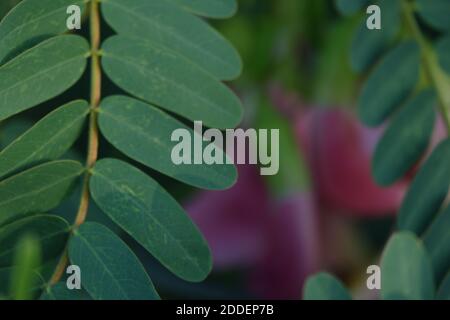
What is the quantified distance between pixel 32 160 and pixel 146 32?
0.10 m

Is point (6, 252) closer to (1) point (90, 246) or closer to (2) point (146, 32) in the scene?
(1) point (90, 246)

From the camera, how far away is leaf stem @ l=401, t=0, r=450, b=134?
0.67 meters

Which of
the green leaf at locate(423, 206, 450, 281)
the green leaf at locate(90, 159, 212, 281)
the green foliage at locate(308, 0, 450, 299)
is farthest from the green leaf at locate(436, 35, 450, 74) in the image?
the green leaf at locate(90, 159, 212, 281)

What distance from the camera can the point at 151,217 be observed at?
0.56 metres

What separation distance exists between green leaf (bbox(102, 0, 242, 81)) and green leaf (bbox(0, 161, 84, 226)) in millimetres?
87

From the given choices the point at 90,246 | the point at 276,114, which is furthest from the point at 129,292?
the point at 276,114

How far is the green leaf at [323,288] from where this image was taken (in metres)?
0.55

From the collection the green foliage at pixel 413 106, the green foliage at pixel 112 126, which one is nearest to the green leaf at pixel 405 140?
the green foliage at pixel 413 106

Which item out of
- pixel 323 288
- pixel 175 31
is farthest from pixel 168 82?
pixel 323 288

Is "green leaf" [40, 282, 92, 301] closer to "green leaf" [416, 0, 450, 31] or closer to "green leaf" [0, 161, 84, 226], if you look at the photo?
"green leaf" [0, 161, 84, 226]

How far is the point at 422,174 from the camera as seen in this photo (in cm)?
64

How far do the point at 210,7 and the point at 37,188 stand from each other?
147 mm

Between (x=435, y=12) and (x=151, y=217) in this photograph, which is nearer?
(x=151, y=217)

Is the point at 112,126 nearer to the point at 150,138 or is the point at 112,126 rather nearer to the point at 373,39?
the point at 150,138
